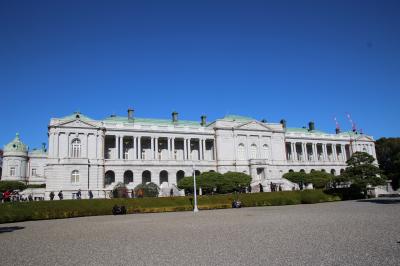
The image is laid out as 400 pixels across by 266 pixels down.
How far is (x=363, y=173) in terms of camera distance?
59.6m

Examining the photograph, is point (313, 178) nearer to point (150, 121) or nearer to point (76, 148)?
point (150, 121)

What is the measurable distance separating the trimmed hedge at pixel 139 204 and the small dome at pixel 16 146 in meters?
56.5

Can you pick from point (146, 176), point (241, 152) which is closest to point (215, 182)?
point (146, 176)

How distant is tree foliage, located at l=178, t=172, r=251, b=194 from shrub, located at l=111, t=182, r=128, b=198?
999 cm

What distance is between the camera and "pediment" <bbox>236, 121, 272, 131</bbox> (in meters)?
81.9

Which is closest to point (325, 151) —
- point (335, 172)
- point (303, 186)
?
point (335, 172)

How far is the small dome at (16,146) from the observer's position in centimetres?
9046

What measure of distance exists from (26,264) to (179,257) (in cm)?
585

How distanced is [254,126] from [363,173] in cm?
2964

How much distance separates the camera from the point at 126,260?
43.2 ft

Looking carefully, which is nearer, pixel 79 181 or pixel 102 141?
pixel 79 181

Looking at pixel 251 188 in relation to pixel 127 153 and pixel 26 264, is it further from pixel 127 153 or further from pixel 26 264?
pixel 26 264

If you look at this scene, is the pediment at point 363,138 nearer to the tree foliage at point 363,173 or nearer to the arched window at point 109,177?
the tree foliage at point 363,173

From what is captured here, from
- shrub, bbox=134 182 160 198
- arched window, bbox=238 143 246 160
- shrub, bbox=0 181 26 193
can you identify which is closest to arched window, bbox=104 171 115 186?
A: shrub, bbox=134 182 160 198
